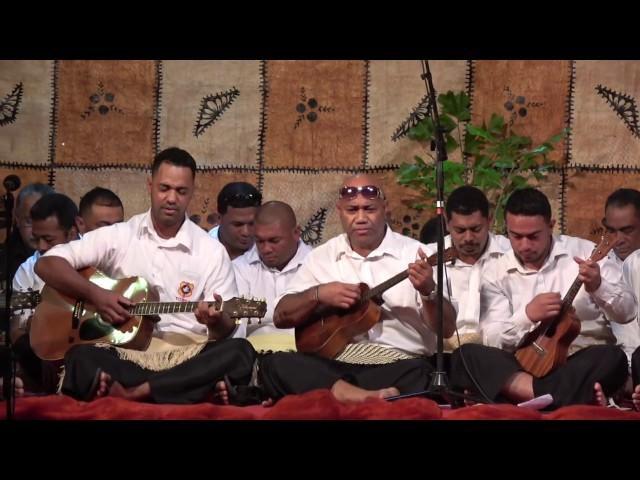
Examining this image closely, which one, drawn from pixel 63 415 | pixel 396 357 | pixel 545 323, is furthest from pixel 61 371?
pixel 545 323

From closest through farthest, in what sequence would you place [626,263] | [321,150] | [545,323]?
1. [545,323]
2. [626,263]
3. [321,150]

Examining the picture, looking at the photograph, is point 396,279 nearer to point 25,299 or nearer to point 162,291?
point 162,291

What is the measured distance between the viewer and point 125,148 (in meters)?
9.19

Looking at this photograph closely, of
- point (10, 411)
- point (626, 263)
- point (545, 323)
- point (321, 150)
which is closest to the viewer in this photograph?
point (10, 411)

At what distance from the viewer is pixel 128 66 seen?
9180mm

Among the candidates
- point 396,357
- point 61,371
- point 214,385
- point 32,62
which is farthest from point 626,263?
point 32,62

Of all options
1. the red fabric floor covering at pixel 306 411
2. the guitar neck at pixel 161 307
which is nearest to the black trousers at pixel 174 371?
the guitar neck at pixel 161 307

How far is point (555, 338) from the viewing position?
6.25m

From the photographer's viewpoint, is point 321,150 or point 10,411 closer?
point 10,411

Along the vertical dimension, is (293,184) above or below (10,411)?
above

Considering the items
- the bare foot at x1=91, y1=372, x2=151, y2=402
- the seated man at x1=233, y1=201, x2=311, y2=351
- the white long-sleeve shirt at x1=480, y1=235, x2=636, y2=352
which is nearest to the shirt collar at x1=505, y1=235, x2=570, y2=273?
the white long-sleeve shirt at x1=480, y1=235, x2=636, y2=352

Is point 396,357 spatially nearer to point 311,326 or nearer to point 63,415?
point 311,326

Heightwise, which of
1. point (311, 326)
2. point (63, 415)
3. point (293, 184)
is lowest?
point (63, 415)

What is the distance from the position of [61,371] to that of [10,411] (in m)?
1.08
